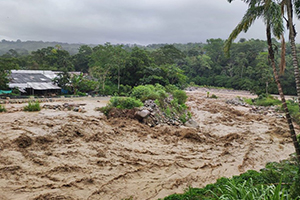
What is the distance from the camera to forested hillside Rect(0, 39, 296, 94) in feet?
75.7

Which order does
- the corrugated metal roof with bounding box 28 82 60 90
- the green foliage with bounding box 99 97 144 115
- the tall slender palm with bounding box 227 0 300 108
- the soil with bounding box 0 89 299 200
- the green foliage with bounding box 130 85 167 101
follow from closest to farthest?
1. the tall slender palm with bounding box 227 0 300 108
2. the soil with bounding box 0 89 299 200
3. the green foliage with bounding box 99 97 144 115
4. the green foliage with bounding box 130 85 167 101
5. the corrugated metal roof with bounding box 28 82 60 90

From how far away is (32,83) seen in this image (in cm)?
2009

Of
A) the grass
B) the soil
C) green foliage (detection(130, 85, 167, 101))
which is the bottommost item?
the soil

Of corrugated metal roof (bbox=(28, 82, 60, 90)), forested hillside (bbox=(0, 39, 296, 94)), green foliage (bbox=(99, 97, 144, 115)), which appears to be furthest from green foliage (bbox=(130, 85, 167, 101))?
corrugated metal roof (bbox=(28, 82, 60, 90))

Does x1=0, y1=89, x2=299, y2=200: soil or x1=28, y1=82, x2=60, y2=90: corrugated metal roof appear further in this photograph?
x1=28, y1=82, x2=60, y2=90: corrugated metal roof

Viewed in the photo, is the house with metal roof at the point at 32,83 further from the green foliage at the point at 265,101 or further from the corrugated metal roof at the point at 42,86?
the green foliage at the point at 265,101

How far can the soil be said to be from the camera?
5.66m

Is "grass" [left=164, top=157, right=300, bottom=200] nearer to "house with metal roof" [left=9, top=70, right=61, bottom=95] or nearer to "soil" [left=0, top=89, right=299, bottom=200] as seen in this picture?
"soil" [left=0, top=89, right=299, bottom=200]

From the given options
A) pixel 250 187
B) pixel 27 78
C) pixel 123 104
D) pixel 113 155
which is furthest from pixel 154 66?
pixel 250 187

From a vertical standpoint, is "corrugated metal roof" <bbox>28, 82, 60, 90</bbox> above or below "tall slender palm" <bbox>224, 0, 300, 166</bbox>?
below

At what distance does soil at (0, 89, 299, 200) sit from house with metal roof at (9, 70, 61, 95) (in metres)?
7.87

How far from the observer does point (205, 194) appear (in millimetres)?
4484

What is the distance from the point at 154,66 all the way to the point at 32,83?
43.9 ft

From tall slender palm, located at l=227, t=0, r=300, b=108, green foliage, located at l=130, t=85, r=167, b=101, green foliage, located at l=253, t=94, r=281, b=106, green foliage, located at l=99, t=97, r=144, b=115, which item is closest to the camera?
tall slender palm, located at l=227, t=0, r=300, b=108
